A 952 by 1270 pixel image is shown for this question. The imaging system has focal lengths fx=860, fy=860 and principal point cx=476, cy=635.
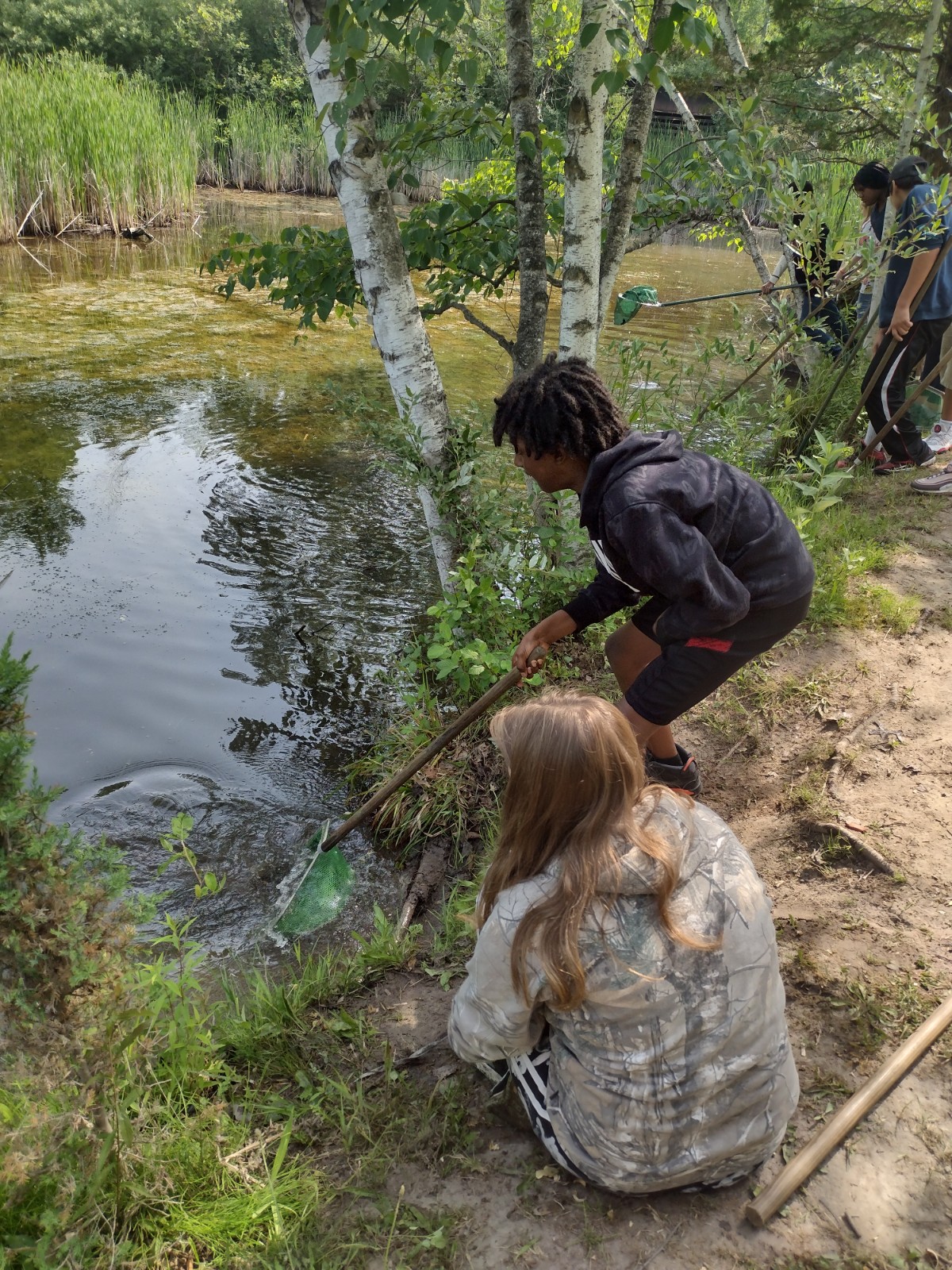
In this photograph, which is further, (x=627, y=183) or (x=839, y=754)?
(x=627, y=183)

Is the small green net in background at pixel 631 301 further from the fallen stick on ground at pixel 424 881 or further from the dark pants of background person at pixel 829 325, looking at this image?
the fallen stick on ground at pixel 424 881

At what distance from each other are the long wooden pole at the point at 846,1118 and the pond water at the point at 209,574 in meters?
1.73

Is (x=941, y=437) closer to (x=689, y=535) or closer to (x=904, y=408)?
(x=904, y=408)

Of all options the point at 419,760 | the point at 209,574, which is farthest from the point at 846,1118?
the point at 209,574

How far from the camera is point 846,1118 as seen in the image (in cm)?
187

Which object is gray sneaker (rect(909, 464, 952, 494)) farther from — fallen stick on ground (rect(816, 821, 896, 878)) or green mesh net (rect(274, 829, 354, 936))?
green mesh net (rect(274, 829, 354, 936))

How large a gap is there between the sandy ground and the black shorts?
2.47ft

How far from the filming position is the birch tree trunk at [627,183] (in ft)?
13.4

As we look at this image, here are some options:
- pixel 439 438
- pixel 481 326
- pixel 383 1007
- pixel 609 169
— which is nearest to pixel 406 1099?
pixel 383 1007

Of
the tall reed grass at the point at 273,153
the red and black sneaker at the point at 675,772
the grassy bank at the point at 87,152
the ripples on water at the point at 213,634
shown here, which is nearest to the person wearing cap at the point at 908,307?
the red and black sneaker at the point at 675,772

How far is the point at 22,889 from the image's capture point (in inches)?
69.6

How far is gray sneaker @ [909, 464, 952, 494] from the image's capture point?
199 inches

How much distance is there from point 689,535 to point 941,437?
4.42 meters

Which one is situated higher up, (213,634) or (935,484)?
(935,484)
